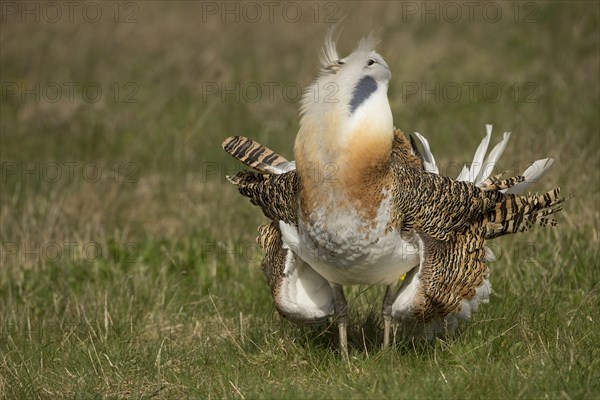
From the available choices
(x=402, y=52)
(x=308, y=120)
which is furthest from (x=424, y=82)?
(x=308, y=120)

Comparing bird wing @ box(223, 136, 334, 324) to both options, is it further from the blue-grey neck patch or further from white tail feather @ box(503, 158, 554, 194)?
white tail feather @ box(503, 158, 554, 194)

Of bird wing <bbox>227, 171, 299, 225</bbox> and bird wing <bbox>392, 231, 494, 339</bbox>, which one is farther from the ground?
bird wing <bbox>227, 171, 299, 225</bbox>

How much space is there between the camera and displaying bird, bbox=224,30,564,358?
13.7 feet

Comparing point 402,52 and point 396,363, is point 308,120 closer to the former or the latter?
point 396,363

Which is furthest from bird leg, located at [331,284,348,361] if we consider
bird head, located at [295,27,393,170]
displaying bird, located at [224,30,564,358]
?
bird head, located at [295,27,393,170]

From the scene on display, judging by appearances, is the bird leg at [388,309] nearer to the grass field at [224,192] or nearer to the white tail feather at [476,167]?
the grass field at [224,192]

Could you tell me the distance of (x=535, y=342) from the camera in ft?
15.7

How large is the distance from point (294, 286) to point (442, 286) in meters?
0.71

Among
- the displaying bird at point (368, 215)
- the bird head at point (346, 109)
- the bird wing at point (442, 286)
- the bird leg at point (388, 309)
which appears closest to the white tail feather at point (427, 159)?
the displaying bird at point (368, 215)

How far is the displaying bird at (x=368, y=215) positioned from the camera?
4172mm

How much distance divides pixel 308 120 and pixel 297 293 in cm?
89

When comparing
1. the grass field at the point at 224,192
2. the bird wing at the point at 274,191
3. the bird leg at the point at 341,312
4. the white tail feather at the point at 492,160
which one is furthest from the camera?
the white tail feather at the point at 492,160

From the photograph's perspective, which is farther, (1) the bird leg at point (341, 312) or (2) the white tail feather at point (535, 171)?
(2) the white tail feather at point (535, 171)

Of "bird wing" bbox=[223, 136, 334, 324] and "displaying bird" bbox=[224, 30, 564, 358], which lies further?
"bird wing" bbox=[223, 136, 334, 324]
